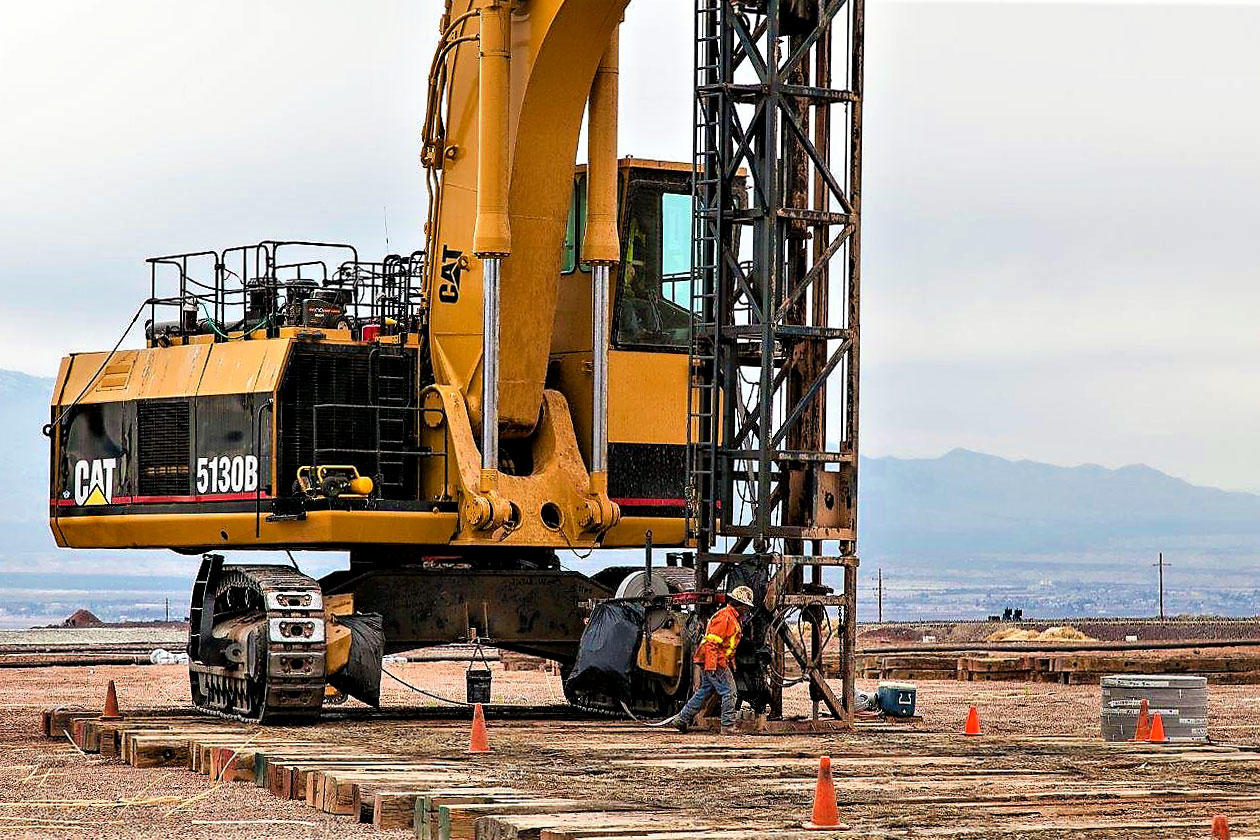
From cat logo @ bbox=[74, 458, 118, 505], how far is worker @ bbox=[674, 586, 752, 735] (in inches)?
270

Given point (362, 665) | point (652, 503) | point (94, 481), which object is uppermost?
point (94, 481)

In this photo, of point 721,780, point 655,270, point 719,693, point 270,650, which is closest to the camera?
point 721,780

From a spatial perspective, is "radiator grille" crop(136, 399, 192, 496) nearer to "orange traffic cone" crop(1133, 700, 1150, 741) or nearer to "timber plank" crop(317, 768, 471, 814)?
"timber plank" crop(317, 768, 471, 814)

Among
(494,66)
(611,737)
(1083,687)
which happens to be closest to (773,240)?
(494,66)

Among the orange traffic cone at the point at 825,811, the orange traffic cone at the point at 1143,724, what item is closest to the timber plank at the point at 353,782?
the orange traffic cone at the point at 825,811

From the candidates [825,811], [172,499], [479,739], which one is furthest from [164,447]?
[825,811]

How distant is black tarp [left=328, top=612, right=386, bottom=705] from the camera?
21422mm

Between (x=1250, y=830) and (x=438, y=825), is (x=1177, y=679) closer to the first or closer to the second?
(x=1250, y=830)

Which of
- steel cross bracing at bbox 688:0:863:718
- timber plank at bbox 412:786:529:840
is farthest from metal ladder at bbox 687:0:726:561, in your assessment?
timber plank at bbox 412:786:529:840

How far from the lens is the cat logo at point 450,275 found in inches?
884

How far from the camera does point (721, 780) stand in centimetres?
1564

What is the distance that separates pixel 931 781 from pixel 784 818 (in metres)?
2.64

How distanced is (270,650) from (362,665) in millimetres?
1058

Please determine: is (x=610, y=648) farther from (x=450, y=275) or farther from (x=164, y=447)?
(x=164, y=447)
